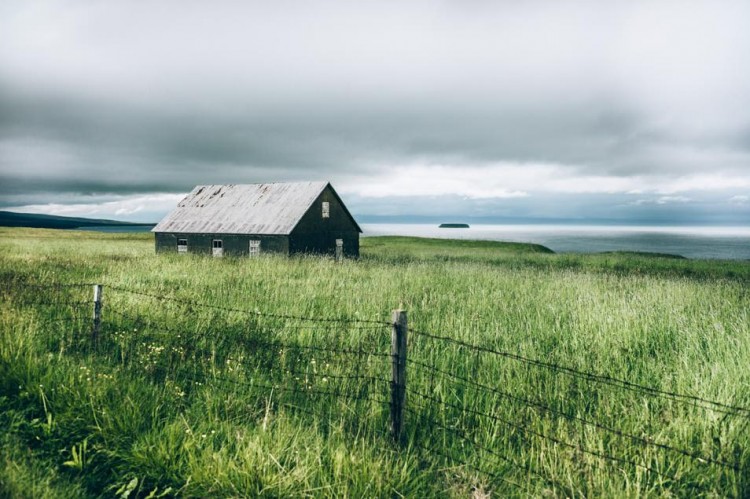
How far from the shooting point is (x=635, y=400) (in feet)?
17.5

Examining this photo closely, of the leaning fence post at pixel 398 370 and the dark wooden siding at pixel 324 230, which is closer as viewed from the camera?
the leaning fence post at pixel 398 370

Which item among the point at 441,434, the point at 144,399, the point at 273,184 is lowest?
the point at 441,434

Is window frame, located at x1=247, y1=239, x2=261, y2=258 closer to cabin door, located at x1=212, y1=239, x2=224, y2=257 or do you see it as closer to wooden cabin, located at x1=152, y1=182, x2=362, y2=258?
wooden cabin, located at x1=152, y1=182, x2=362, y2=258

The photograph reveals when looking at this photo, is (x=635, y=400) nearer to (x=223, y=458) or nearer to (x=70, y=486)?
(x=223, y=458)

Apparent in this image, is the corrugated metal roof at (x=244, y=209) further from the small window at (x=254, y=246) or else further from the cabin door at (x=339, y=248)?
the cabin door at (x=339, y=248)

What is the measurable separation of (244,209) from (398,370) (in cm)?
3033

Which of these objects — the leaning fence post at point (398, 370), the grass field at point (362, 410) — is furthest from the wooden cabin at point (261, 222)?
the leaning fence post at point (398, 370)

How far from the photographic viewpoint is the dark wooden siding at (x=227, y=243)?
29.2 metres

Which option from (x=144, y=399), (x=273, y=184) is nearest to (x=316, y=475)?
(x=144, y=399)

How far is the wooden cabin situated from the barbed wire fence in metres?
20.5

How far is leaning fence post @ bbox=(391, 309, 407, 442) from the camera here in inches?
170

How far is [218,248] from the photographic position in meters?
32.2

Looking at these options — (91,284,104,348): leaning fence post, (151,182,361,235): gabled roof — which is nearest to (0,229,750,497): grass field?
(91,284,104,348): leaning fence post

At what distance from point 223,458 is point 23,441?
219cm
